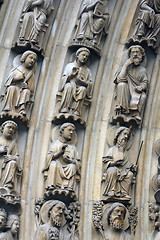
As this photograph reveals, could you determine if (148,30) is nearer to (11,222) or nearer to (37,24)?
(37,24)

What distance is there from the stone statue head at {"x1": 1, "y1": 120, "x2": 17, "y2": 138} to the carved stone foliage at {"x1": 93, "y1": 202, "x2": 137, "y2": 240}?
143cm

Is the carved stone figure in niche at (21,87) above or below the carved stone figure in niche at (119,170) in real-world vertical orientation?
above

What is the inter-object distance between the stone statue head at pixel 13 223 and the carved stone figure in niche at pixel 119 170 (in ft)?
3.89

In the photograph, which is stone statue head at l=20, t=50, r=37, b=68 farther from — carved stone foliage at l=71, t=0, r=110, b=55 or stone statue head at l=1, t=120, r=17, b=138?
stone statue head at l=1, t=120, r=17, b=138

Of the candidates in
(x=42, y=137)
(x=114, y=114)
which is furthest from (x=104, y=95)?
(x=42, y=137)

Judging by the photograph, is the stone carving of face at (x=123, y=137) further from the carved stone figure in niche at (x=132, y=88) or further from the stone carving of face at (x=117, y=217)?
the stone carving of face at (x=117, y=217)

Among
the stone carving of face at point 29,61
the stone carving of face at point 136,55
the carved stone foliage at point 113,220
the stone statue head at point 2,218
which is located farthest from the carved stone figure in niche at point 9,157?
the stone carving of face at point 136,55

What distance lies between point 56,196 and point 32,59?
6.32 feet

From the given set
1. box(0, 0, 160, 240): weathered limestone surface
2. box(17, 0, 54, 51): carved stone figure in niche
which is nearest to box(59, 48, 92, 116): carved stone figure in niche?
box(0, 0, 160, 240): weathered limestone surface

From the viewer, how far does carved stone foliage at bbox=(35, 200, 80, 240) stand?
7863mm

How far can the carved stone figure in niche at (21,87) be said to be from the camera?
27.9 ft

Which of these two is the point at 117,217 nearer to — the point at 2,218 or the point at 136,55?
the point at 2,218

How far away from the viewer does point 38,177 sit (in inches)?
328

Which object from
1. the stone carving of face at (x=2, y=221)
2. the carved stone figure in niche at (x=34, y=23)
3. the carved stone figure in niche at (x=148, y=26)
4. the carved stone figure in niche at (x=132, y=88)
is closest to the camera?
the stone carving of face at (x=2, y=221)
